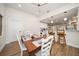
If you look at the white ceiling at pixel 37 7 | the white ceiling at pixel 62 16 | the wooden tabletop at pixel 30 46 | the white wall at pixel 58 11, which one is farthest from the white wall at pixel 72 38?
the wooden tabletop at pixel 30 46

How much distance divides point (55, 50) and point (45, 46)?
208 millimetres

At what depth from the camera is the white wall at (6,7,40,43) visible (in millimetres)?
1686

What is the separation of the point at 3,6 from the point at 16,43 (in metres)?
0.72

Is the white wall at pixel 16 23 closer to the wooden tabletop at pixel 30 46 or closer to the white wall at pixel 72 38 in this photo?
the wooden tabletop at pixel 30 46

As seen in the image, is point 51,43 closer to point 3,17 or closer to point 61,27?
point 61,27

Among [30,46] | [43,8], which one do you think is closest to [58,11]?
[43,8]

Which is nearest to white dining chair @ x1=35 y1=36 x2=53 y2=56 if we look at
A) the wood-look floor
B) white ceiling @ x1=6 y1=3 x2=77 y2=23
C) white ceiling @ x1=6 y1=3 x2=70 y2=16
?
the wood-look floor

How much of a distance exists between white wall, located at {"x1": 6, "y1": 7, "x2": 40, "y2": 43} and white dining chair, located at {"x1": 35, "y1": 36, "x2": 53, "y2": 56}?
0.26 metres

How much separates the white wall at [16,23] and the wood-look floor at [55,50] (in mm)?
125

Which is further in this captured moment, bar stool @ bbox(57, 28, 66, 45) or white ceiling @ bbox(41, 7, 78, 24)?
bar stool @ bbox(57, 28, 66, 45)

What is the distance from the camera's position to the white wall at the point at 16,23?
1686 millimetres

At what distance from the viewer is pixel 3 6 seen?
5.55 ft

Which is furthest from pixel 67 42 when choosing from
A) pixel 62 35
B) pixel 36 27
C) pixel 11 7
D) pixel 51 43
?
pixel 11 7

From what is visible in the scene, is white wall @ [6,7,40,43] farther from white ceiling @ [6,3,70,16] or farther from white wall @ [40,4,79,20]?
white wall @ [40,4,79,20]
